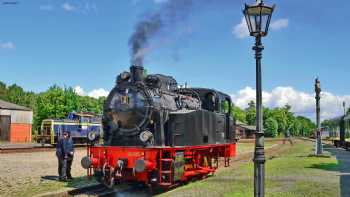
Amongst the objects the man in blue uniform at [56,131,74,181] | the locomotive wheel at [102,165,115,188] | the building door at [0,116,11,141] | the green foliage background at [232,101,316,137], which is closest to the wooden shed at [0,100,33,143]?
the building door at [0,116,11,141]

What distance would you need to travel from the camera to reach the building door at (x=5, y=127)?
5477 cm

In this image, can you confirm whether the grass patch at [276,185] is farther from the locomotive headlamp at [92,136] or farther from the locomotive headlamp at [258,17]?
the locomotive headlamp at [258,17]

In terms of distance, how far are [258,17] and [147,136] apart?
629 cm

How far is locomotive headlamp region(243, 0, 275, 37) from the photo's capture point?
752cm

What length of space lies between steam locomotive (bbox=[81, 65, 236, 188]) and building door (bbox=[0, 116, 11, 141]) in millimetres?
44202

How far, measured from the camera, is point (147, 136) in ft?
42.4

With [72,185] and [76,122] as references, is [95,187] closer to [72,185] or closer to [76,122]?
[72,185]

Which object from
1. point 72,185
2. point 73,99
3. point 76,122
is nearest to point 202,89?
point 72,185

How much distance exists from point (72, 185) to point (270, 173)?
769 centimetres

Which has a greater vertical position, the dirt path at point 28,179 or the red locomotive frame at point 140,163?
the red locomotive frame at point 140,163

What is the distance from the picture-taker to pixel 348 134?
130 ft

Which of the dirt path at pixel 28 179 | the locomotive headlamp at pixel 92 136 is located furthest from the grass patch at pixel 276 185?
the dirt path at pixel 28 179

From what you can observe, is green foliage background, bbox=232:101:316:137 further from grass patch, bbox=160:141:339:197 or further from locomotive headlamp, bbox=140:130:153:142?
locomotive headlamp, bbox=140:130:153:142

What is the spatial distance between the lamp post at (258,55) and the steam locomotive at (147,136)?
17.0ft
